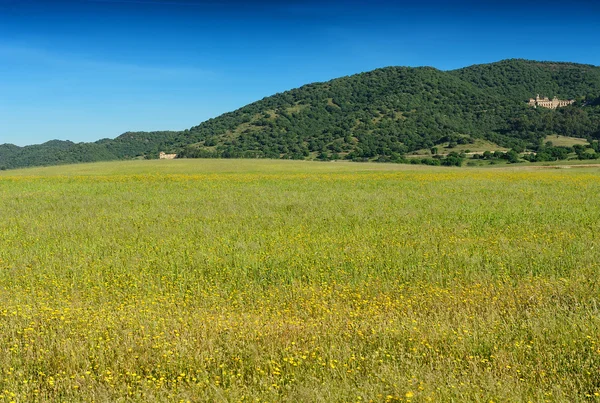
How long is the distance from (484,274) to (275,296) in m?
4.57

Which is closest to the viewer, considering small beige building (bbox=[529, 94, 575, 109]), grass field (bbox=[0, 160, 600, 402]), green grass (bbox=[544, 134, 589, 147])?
grass field (bbox=[0, 160, 600, 402])

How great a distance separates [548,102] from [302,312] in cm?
20585

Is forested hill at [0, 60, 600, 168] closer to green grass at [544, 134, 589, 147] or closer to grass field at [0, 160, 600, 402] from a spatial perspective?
green grass at [544, 134, 589, 147]

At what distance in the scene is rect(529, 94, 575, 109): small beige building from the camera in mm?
179125

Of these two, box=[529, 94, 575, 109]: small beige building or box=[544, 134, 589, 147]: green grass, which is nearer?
box=[544, 134, 589, 147]: green grass

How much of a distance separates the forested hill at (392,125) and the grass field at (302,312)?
9520 centimetres

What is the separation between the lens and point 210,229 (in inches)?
621

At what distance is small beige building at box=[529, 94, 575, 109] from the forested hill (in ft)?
13.5

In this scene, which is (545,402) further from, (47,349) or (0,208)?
(0,208)

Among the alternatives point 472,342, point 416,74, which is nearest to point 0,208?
point 472,342

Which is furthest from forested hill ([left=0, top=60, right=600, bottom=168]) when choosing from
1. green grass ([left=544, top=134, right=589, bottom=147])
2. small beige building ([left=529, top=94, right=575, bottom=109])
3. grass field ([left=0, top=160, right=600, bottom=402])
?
grass field ([left=0, top=160, right=600, bottom=402])

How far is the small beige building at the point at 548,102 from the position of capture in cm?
17912

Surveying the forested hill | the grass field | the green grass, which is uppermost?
the forested hill

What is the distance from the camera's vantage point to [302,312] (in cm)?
783
